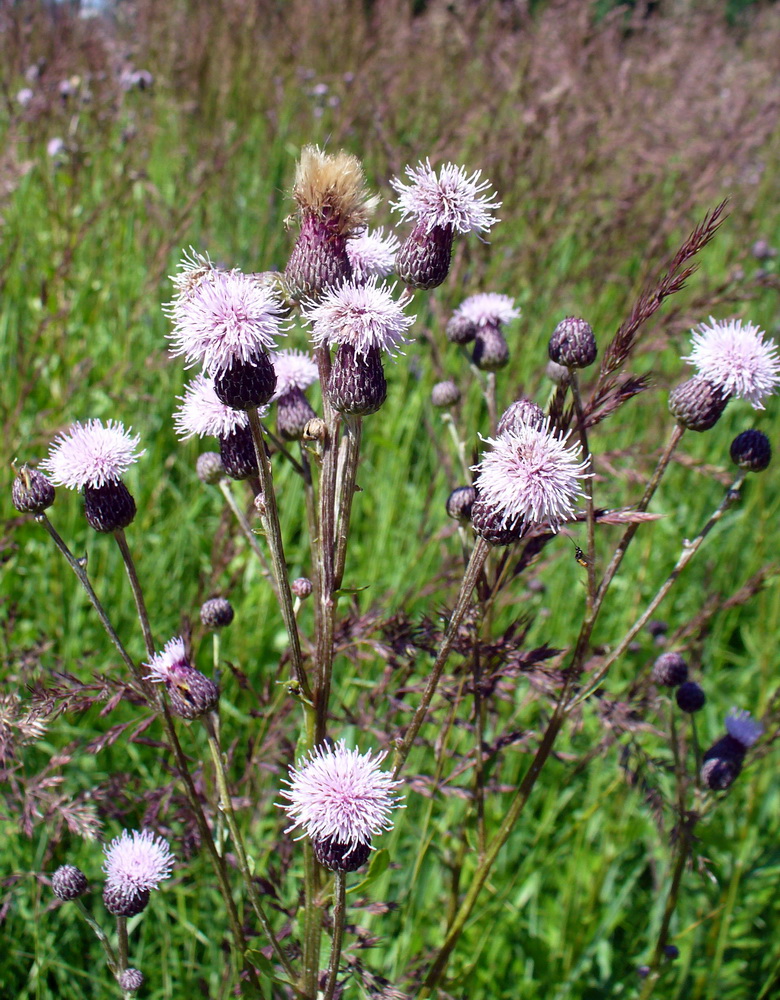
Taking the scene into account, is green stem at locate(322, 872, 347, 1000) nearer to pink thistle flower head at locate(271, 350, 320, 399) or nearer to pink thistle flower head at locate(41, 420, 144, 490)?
pink thistle flower head at locate(41, 420, 144, 490)

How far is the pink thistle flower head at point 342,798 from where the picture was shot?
3.76 feet

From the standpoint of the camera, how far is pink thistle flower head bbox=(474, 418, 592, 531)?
3.84 feet

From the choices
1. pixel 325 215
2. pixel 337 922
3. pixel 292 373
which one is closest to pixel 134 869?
Result: pixel 337 922

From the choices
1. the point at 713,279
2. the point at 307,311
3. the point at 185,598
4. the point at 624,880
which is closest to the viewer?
the point at 307,311

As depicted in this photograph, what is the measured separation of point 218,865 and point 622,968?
1.53 meters

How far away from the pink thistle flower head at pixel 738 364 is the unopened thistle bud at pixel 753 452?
11cm

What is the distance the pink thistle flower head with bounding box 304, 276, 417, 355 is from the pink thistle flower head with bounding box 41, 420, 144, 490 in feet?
1.45

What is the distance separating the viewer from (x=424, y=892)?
2.27 metres

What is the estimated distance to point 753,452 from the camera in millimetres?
1599

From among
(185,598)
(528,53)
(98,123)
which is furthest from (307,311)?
(528,53)

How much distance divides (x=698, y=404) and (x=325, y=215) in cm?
79

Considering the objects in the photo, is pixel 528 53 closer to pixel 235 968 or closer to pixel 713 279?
pixel 713 279

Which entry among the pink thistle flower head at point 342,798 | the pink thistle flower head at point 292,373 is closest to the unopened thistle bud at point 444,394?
the pink thistle flower head at point 292,373

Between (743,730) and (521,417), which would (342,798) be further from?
(743,730)
